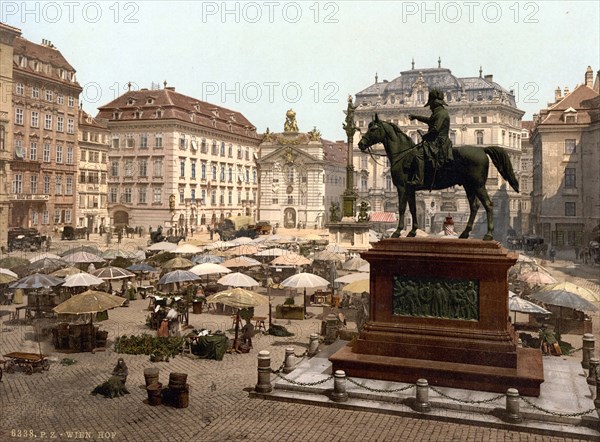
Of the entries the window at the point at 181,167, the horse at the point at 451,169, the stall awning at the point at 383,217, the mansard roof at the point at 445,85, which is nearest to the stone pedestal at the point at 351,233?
the window at the point at 181,167

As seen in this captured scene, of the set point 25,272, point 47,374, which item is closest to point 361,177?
point 25,272

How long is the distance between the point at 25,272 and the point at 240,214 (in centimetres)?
4952

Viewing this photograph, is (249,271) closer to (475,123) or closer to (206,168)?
(206,168)

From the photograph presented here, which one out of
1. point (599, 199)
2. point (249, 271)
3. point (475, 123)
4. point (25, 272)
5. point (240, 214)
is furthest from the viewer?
point (475, 123)

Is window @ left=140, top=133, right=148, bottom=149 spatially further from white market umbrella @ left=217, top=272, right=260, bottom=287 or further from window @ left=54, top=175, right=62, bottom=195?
white market umbrella @ left=217, top=272, right=260, bottom=287

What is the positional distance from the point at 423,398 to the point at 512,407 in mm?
1676

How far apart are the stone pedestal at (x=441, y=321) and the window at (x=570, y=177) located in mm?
47990

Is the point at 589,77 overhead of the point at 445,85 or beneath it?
beneath

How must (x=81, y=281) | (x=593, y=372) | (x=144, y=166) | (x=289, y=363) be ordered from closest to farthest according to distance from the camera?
(x=593, y=372), (x=289, y=363), (x=81, y=281), (x=144, y=166)

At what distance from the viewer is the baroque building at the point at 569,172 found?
55.2 m

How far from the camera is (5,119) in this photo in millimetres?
48000

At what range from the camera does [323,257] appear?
30266mm

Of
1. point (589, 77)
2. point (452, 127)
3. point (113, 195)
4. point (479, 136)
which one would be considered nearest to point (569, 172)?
point (589, 77)

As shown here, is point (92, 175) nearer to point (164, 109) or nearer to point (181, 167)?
point (181, 167)
